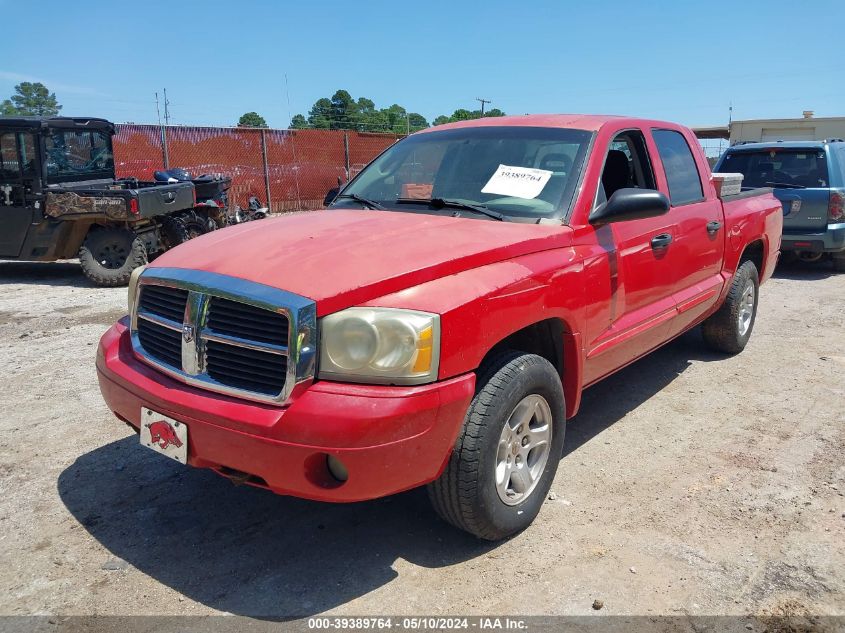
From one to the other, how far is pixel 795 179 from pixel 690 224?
613 centimetres

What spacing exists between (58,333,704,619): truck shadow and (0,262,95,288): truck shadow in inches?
255

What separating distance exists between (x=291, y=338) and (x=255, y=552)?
1128 millimetres

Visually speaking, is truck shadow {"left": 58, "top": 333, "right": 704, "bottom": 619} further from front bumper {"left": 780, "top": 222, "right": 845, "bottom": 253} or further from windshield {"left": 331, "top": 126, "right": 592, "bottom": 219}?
front bumper {"left": 780, "top": 222, "right": 845, "bottom": 253}

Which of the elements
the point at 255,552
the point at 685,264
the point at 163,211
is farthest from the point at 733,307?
the point at 163,211

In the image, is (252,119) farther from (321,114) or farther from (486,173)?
(486,173)

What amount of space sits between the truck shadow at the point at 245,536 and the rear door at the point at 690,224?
2.31 metres

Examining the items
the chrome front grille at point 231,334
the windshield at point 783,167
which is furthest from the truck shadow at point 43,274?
the windshield at point 783,167

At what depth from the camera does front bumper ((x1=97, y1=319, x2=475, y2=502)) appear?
2.43m

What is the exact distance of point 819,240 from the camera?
366 inches

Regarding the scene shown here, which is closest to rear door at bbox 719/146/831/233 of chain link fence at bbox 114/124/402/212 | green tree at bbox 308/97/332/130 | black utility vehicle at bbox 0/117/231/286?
black utility vehicle at bbox 0/117/231/286

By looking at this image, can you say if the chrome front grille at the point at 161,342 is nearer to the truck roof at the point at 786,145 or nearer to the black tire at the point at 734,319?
the black tire at the point at 734,319

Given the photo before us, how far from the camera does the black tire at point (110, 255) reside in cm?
915

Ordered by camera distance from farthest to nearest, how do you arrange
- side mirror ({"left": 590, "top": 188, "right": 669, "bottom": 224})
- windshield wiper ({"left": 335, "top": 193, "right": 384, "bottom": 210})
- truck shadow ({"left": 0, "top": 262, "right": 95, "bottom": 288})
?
truck shadow ({"left": 0, "top": 262, "right": 95, "bottom": 288}) → windshield wiper ({"left": 335, "top": 193, "right": 384, "bottom": 210}) → side mirror ({"left": 590, "top": 188, "right": 669, "bottom": 224})

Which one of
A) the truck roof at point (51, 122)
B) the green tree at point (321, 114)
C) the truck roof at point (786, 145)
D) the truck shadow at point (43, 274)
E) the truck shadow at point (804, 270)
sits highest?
the green tree at point (321, 114)
